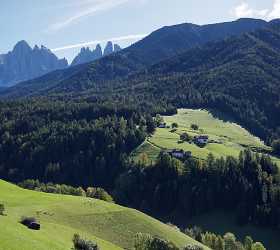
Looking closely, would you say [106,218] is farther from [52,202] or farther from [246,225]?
[246,225]

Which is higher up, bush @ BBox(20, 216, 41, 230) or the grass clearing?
bush @ BBox(20, 216, 41, 230)

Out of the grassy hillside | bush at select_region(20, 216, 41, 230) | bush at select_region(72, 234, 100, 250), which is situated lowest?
the grassy hillside

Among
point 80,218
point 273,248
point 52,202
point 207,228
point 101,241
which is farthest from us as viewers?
point 207,228

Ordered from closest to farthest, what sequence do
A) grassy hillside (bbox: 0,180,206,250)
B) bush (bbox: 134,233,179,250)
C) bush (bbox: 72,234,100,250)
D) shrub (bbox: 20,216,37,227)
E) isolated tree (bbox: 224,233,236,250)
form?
bush (bbox: 72,234,100,250) < shrub (bbox: 20,216,37,227) < grassy hillside (bbox: 0,180,206,250) < bush (bbox: 134,233,179,250) < isolated tree (bbox: 224,233,236,250)

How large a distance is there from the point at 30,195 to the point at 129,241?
32597 millimetres

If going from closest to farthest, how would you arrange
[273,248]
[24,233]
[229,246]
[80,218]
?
1. [24,233]
2. [80,218]
3. [229,246]
4. [273,248]

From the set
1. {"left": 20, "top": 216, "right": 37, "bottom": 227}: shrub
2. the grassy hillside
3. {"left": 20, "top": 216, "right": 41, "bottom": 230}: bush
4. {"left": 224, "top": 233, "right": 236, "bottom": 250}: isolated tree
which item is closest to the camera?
{"left": 20, "top": 216, "right": 41, "bottom": 230}: bush

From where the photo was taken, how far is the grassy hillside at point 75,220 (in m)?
82.2

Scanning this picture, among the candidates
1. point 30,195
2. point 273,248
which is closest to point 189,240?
point 30,195

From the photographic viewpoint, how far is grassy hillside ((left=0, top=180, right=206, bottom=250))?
82.2m

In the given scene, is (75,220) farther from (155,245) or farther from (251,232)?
(251,232)

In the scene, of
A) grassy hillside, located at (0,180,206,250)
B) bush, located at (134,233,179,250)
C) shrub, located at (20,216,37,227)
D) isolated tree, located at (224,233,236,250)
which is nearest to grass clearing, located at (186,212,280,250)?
isolated tree, located at (224,233,236,250)

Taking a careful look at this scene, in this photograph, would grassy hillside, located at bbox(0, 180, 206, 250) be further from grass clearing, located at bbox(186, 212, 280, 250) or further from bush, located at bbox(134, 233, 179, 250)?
grass clearing, located at bbox(186, 212, 280, 250)

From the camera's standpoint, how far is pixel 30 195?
4823 inches
